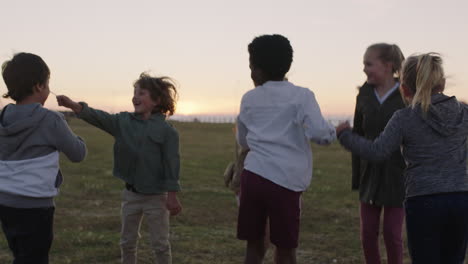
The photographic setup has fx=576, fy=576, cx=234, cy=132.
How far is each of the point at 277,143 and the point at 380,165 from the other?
161 cm

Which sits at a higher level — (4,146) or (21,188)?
(4,146)

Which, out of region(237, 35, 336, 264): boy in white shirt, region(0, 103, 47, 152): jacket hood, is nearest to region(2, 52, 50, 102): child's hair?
region(0, 103, 47, 152): jacket hood

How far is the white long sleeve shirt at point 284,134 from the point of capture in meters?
3.80

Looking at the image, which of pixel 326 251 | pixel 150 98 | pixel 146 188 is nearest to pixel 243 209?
pixel 146 188

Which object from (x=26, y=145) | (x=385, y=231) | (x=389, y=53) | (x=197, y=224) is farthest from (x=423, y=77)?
(x=197, y=224)

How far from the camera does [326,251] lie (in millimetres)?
7277

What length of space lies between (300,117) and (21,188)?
75.2 inches

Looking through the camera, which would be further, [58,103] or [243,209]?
[58,103]

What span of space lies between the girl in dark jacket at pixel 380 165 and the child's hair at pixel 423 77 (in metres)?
1.10

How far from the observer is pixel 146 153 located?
498cm

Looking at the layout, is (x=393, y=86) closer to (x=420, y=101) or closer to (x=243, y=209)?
(x=420, y=101)

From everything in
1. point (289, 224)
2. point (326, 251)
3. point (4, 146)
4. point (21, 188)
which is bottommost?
point (326, 251)

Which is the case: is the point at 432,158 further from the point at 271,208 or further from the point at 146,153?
the point at 146,153

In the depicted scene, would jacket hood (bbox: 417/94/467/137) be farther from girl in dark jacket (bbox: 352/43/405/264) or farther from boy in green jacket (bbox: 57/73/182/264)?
boy in green jacket (bbox: 57/73/182/264)
